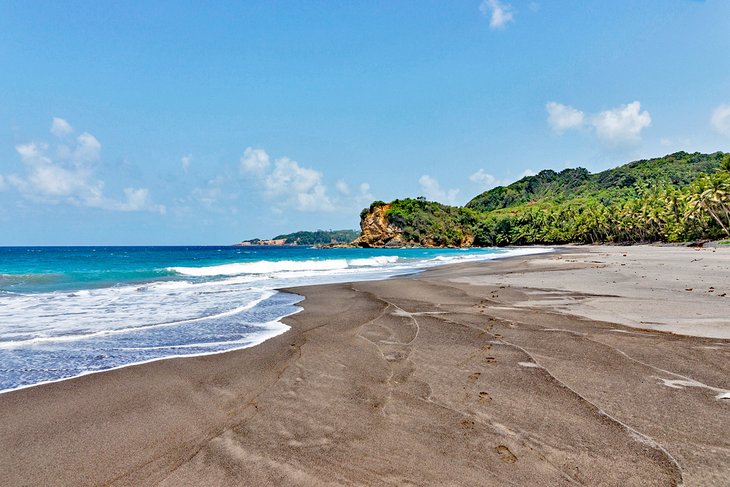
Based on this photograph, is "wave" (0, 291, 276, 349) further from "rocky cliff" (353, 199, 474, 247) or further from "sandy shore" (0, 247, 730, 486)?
"rocky cliff" (353, 199, 474, 247)

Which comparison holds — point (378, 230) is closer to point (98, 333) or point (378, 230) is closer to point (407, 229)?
point (407, 229)

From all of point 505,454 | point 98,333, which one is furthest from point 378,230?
point 505,454

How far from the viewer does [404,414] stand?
466cm

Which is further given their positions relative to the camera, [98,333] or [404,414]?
[98,333]

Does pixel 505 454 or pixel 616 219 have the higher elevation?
pixel 616 219

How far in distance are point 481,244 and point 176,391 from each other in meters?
181

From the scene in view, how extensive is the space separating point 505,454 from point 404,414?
127 cm

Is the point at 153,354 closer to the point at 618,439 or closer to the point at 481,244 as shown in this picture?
the point at 618,439

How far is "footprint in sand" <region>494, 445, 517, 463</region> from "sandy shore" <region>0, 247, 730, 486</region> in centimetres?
2

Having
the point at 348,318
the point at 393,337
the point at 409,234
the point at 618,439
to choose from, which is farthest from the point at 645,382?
the point at 409,234

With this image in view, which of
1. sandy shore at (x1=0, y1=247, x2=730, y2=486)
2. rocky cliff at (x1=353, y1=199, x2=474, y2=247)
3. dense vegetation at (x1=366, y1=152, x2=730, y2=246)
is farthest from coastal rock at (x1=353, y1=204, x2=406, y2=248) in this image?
sandy shore at (x1=0, y1=247, x2=730, y2=486)

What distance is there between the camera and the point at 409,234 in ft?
577

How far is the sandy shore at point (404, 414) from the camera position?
3508 millimetres

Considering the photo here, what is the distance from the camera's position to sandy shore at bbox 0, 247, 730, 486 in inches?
138
